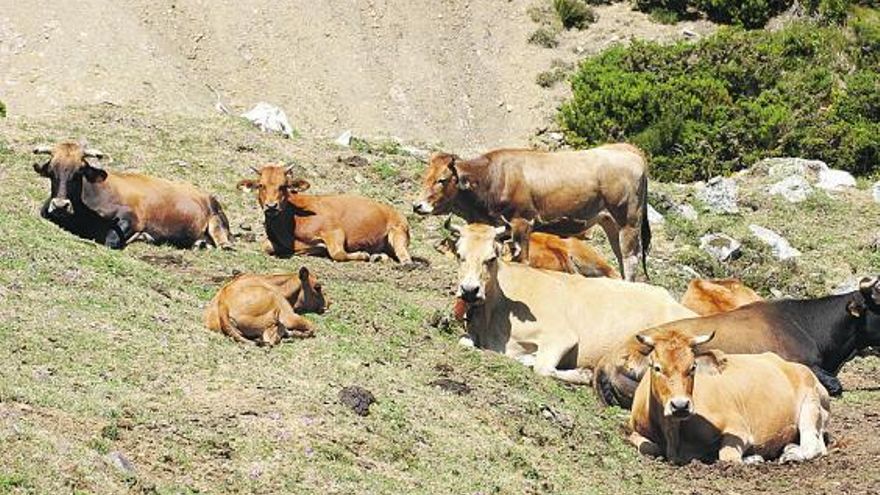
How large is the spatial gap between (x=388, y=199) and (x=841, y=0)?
42666 millimetres

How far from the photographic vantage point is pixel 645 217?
22203mm

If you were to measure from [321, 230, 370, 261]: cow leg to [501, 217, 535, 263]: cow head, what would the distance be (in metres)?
2.31

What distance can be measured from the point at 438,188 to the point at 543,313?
3355mm

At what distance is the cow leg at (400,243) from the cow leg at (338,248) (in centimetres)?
43

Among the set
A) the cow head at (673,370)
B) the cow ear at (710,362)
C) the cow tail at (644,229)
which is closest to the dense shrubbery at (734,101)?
the cow tail at (644,229)

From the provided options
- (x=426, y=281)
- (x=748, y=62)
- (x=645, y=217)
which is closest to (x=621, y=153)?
(x=645, y=217)

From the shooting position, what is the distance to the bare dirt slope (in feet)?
183

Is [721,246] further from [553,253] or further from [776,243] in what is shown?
[553,253]

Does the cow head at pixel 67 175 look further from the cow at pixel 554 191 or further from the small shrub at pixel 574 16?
the small shrub at pixel 574 16

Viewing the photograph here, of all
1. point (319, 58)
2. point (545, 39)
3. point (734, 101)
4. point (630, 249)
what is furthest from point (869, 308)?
point (545, 39)

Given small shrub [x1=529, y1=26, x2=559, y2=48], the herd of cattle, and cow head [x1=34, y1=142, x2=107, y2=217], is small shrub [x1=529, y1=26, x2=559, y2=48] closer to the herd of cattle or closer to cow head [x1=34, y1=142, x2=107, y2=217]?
the herd of cattle

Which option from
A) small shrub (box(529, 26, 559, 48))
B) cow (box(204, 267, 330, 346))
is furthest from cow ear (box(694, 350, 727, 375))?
small shrub (box(529, 26, 559, 48))

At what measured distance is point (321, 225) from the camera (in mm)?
21406

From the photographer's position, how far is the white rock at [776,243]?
2556cm
